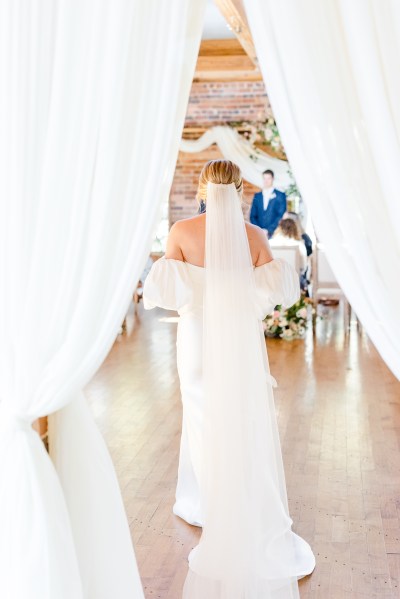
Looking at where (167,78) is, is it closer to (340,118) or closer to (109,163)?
(109,163)

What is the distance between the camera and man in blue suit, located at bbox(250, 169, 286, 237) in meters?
10.2

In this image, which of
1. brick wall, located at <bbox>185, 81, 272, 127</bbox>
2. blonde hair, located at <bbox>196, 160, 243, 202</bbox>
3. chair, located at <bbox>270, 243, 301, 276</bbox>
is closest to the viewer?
blonde hair, located at <bbox>196, 160, 243, 202</bbox>

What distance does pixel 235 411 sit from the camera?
2.96 meters

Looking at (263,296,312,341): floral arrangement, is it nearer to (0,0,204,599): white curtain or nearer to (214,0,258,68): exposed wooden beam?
(214,0,258,68): exposed wooden beam

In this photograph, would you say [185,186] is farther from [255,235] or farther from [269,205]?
[255,235]

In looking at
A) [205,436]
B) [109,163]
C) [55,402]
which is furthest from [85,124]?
[205,436]

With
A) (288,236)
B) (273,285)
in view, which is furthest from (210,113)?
(273,285)

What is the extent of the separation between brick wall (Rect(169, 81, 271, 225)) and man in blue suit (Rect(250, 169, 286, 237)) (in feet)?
4.91

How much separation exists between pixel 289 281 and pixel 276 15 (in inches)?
55.5

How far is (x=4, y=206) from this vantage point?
2238 millimetres

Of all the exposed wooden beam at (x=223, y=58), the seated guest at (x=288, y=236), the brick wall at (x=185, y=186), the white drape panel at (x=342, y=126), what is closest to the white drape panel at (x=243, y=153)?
the brick wall at (x=185, y=186)

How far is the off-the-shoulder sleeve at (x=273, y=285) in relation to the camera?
128 inches

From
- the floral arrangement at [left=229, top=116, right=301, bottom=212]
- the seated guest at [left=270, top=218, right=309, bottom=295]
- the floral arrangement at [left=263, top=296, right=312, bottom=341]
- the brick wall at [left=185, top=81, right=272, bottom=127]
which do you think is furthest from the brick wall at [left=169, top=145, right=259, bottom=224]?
the floral arrangement at [left=263, top=296, right=312, bottom=341]

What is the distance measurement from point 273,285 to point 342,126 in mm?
1267
